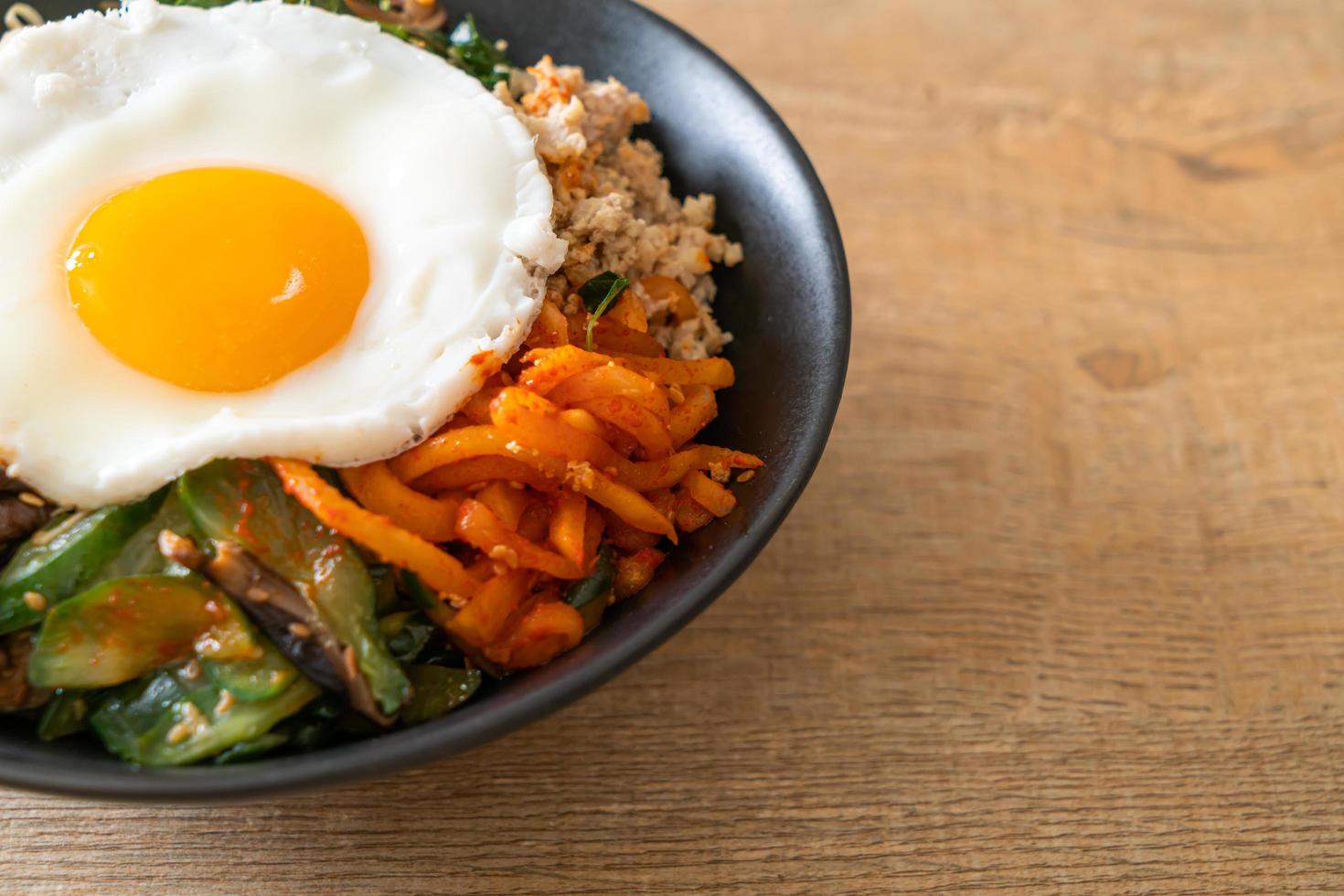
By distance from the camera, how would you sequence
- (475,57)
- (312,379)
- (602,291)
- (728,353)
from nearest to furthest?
(312,379) → (602,291) → (728,353) → (475,57)

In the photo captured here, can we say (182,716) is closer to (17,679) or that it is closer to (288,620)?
(288,620)

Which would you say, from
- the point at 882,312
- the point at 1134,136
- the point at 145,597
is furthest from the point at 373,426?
the point at 1134,136

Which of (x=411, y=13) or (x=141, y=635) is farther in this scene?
(x=411, y=13)

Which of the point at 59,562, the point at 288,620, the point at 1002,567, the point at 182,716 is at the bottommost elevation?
the point at 1002,567

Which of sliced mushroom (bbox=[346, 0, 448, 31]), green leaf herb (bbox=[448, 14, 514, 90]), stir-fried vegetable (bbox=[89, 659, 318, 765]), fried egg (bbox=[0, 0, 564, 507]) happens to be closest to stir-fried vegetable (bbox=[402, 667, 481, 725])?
stir-fried vegetable (bbox=[89, 659, 318, 765])

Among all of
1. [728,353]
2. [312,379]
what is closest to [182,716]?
[312,379]

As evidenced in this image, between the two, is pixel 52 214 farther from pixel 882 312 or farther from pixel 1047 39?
pixel 1047 39

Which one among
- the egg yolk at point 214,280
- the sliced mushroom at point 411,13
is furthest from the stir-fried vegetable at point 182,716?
the sliced mushroom at point 411,13

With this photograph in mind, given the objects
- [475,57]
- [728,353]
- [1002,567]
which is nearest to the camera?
[728,353]
